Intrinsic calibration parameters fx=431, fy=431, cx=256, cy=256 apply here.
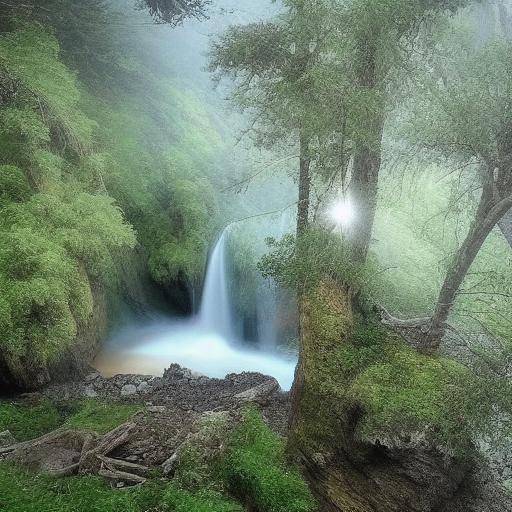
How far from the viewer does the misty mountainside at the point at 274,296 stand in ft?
17.1

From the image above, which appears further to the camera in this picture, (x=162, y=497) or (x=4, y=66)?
(x=4, y=66)

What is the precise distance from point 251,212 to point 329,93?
11.8 m

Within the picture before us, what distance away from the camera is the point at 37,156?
9.84 metres

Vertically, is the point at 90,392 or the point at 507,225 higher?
the point at 507,225

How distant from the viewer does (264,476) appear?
5.60 m

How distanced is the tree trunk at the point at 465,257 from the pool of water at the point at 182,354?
5772mm

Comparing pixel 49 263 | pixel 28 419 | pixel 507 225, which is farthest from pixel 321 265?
pixel 28 419

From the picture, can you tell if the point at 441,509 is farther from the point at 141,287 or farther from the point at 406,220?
the point at 406,220

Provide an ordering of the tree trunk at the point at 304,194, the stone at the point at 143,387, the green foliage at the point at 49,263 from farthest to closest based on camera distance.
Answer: the stone at the point at 143,387 → the tree trunk at the point at 304,194 → the green foliage at the point at 49,263

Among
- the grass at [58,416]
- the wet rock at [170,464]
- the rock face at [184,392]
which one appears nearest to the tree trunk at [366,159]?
the rock face at [184,392]

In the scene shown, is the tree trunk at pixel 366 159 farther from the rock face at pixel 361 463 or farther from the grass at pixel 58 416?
the grass at pixel 58 416

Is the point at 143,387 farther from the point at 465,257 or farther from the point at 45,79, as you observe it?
the point at 45,79

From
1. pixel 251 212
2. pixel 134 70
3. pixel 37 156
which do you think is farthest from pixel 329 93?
pixel 134 70

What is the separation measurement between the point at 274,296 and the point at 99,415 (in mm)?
7477
